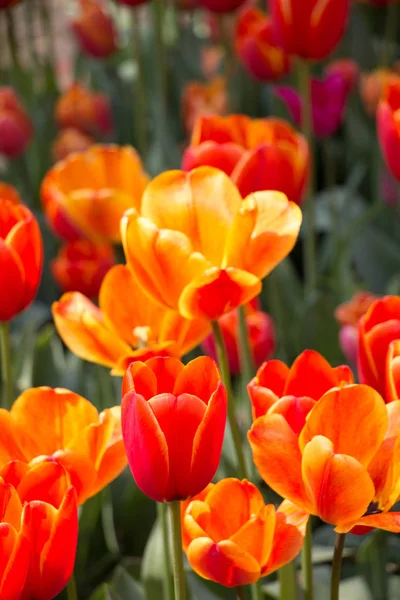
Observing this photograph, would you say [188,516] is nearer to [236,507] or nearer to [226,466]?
[236,507]

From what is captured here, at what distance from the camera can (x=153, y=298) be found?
675mm

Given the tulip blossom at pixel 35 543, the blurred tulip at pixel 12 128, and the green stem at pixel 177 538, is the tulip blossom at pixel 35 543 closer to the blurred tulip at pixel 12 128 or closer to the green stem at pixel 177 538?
the green stem at pixel 177 538

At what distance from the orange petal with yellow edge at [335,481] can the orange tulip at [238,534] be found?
3 centimetres

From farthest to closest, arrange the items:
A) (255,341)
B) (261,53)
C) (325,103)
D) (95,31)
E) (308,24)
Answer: (95,31) → (261,53) → (325,103) → (308,24) → (255,341)

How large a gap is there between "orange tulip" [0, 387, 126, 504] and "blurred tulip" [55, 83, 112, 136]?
1578 mm

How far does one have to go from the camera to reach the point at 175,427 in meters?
0.52

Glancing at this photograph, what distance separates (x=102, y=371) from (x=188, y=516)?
649mm

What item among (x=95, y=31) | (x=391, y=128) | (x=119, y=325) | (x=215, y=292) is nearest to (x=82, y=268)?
(x=391, y=128)

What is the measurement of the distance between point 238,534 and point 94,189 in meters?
0.74

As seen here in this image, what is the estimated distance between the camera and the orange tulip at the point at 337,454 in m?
0.51

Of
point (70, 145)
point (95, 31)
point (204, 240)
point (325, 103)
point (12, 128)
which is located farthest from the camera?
point (95, 31)

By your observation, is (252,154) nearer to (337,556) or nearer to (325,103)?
(337,556)

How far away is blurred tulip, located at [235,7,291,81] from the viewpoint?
1707mm

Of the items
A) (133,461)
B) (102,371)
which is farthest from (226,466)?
(133,461)
